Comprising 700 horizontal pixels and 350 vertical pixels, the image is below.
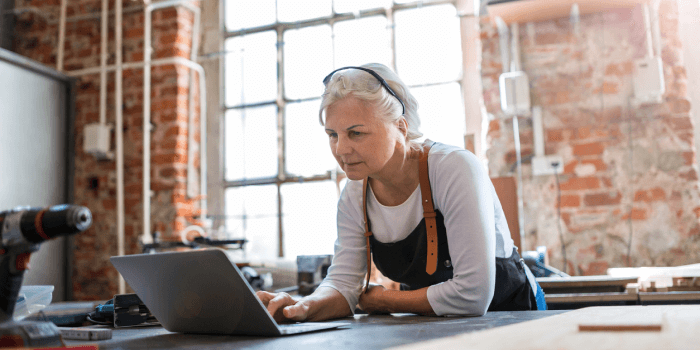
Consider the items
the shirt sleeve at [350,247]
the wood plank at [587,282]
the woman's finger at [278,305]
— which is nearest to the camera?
the woman's finger at [278,305]

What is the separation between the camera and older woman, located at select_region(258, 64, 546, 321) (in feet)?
4.35

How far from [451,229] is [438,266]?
139mm

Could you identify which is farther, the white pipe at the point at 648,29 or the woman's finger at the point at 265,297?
the white pipe at the point at 648,29

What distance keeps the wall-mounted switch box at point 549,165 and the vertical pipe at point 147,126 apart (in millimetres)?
2328

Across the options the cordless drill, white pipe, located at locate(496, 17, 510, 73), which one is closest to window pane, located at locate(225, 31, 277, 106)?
white pipe, located at locate(496, 17, 510, 73)

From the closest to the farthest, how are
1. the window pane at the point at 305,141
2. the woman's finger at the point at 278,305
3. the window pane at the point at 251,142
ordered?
1. the woman's finger at the point at 278,305
2. the window pane at the point at 305,141
3. the window pane at the point at 251,142

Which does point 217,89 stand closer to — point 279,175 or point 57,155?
point 279,175

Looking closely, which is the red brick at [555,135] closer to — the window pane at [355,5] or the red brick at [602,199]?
the red brick at [602,199]

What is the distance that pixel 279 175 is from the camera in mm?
3891

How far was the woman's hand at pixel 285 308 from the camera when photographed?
49.6 inches

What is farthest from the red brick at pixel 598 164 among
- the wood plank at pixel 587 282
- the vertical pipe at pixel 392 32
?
the vertical pipe at pixel 392 32

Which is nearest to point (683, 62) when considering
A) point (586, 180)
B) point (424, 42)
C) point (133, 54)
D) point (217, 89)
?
point (586, 180)

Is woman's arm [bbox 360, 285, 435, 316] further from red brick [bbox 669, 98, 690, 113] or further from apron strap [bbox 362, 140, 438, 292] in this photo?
red brick [bbox 669, 98, 690, 113]

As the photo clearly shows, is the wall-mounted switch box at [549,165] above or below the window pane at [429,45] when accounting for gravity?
below
